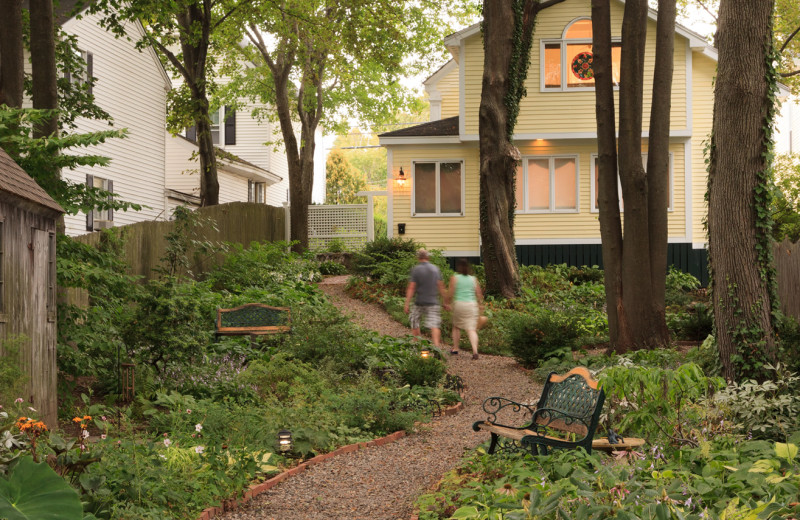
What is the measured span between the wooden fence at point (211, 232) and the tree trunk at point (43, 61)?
238 centimetres

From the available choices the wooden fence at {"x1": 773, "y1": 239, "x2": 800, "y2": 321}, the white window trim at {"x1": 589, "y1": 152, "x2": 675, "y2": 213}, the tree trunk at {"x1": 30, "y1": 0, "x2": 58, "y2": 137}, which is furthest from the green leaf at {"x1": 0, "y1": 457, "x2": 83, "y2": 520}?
the white window trim at {"x1": 589, "y1": 152, "x2": 675, "y2": 213}

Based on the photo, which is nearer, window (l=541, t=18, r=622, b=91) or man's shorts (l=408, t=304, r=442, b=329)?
man's shorts (l=408, t=304, r=442, b=329)

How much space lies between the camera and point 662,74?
554 inches

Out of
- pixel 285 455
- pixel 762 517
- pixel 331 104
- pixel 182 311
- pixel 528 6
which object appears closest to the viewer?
pixel 762 517

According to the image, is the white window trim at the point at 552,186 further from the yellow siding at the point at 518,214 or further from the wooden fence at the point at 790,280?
the wooden fence at the point at 790,280

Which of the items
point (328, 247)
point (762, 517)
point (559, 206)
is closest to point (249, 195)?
point (328, 247)

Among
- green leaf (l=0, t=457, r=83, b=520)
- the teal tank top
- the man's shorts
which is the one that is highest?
the teal tank top

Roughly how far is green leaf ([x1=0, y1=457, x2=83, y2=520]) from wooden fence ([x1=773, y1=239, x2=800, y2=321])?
8.90 meters

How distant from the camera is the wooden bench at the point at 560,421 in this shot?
21.4ft

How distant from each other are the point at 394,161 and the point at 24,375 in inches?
746

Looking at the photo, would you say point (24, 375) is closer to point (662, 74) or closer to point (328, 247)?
point (662, 74)

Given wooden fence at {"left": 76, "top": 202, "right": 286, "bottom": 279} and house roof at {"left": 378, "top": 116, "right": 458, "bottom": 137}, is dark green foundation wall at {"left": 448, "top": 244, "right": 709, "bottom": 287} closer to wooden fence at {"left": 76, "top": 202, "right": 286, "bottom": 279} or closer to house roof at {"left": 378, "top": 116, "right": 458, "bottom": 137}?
house roof at {"left": 378, "top": 116, "right": 458, "bottom": 137}

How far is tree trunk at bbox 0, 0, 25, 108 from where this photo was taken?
37.7 feet

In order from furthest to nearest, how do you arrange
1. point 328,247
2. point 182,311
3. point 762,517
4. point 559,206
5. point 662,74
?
point 328,247 < point 559,206 < point 662,74 < point 182,311 < point 762,517
